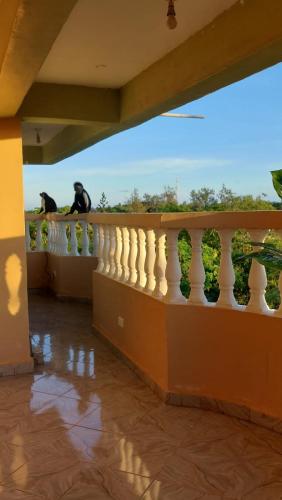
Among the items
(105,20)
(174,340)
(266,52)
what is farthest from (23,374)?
(266,52)

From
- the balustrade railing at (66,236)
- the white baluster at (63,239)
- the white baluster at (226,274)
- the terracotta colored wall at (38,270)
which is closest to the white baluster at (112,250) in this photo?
the white baluster at (226,274)

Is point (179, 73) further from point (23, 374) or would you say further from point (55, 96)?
point (23, 374)

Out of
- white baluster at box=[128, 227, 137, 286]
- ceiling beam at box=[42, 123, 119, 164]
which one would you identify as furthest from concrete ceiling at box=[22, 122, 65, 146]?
white baluster at box=[128, 227, 137, 286]

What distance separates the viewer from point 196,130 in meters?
28.1

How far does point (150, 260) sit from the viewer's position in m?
3.74

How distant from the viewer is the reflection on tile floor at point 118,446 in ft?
7.67

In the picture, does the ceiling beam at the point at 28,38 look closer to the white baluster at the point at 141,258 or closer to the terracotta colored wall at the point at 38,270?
the white baluster at the point at 141,258

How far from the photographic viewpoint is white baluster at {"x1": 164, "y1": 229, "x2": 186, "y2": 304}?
11.0 feet

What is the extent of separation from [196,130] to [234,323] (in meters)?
26.3

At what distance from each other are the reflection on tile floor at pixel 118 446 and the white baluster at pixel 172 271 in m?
0.77

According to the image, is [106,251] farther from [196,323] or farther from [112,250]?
[196,323]

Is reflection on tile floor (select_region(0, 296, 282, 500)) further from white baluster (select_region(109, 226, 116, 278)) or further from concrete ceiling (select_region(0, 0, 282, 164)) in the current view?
concrete ceiling (select_region(0, 0, 282, 164))

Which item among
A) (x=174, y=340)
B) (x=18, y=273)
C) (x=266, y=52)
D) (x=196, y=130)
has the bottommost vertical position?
(x=174, y=340)

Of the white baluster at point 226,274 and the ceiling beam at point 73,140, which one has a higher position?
the ceiling beam at point 73,140
